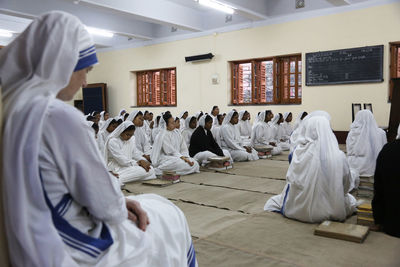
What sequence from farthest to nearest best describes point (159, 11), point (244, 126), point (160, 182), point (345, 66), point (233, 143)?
point (159, 11)
point (244, 126)
point (345, 66)
point (233, 143)
point (160, 182)

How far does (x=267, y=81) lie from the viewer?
32.1 ft

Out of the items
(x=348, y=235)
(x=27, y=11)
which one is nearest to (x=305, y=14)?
(x=27, y=11)

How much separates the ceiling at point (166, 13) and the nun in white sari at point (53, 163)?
22.9 ft

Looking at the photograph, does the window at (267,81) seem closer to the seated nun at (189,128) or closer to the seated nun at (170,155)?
the seated nun at (189,128)

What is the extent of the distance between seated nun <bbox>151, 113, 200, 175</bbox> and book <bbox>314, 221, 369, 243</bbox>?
3000 millimetres

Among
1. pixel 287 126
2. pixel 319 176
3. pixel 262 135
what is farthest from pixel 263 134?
pixel 319 176

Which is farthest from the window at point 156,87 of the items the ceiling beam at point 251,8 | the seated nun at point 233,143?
the seated nun at point 233,143

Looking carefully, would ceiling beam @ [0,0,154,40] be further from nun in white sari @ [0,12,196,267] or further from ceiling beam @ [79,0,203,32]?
nun in white sari @ [0,12,196,267]

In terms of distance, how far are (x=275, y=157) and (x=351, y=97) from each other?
8.33 ft

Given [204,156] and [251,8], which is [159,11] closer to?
[251,8]

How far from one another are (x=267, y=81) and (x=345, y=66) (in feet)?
6.90

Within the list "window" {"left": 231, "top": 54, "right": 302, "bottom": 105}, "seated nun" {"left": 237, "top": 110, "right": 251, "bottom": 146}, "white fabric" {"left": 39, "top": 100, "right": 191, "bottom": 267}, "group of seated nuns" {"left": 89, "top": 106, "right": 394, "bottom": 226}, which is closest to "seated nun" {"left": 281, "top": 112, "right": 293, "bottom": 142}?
"group of seated nuns" {"left": 89, "top": 106, "right": 394, "bottom": 226}

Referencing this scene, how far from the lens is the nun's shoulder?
3.48 feet

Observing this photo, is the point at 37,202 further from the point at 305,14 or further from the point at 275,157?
the point at 305,14
